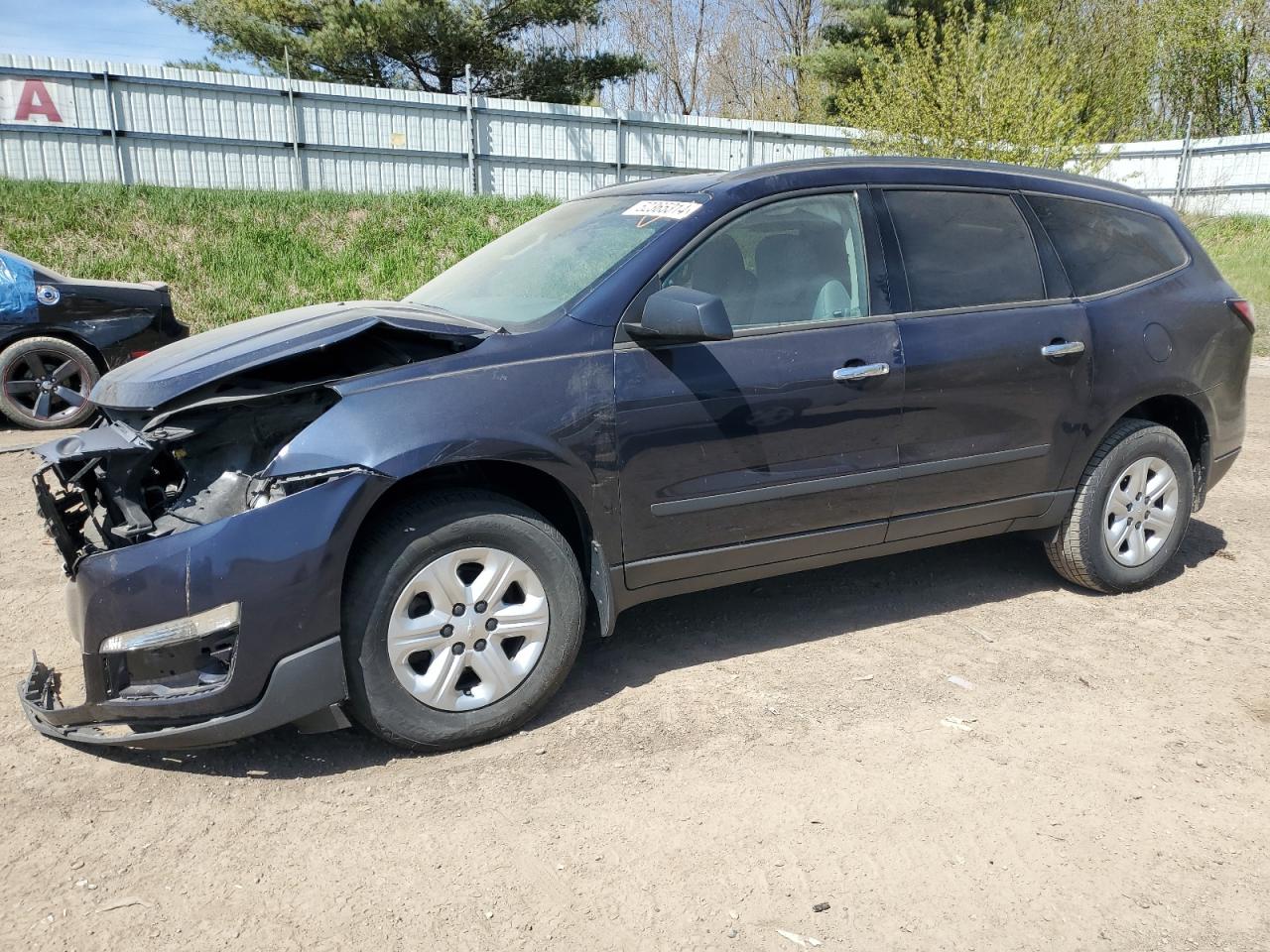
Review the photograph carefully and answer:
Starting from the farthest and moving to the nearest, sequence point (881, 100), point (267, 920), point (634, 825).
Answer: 1. point (881, 100)
2. point (634, 825)
3. point (267, 920)

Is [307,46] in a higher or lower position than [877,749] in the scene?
→ higher

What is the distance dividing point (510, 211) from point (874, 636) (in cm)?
1308

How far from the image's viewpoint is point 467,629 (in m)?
3.21

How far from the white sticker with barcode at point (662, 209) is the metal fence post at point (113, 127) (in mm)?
12693

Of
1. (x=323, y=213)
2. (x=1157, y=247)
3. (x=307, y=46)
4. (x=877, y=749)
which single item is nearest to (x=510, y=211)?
(x=323, y=213)

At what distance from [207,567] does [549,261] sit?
1.79 meters

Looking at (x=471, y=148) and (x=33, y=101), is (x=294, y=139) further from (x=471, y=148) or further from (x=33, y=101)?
(x=33, y=101)

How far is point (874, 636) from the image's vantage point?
4.22 meters

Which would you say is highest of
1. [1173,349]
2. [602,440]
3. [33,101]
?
[33,101]

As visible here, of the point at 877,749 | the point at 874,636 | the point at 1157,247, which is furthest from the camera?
the point at 1157,247

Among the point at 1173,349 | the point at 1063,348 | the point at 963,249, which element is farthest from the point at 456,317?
the point at 1173,349

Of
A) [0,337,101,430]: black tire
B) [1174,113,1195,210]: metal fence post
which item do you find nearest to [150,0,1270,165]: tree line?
[1174,113,1195,210]: metal fence post

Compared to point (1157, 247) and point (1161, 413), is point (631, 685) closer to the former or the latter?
point (1161, 413)

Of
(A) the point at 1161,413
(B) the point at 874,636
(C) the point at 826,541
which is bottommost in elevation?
(B) the point at 874,636
